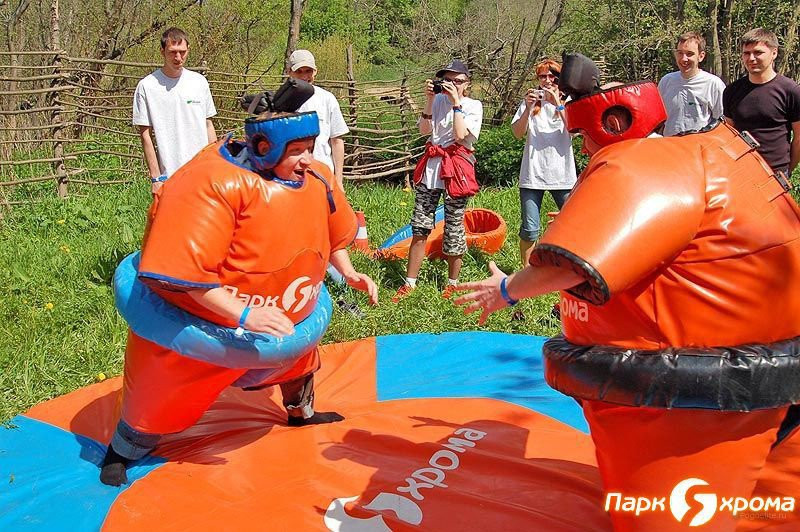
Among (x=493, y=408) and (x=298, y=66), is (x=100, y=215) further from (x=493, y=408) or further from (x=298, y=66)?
(x=493, y=408)

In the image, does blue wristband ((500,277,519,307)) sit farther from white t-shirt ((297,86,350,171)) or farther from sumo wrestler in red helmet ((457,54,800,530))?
white t-shirt ((297,86,350,171))

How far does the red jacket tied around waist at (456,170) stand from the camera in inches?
215

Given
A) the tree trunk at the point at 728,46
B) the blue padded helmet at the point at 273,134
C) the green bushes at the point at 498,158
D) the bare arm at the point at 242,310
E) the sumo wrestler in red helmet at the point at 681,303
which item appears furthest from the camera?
the tree trunk at the point at 728,46

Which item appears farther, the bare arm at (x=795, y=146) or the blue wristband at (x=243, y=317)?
the bare arm at (x=795, y=146)

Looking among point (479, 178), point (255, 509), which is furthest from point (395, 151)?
point (255, 509)

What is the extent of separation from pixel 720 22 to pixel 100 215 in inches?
376

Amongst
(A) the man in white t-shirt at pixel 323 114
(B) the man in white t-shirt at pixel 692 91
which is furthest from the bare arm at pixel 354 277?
(B) the man in white t-shirt at pixel 692 91

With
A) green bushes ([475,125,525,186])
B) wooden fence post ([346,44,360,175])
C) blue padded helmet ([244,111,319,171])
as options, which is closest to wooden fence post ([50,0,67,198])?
wooden fence post ([346,44,360,175])

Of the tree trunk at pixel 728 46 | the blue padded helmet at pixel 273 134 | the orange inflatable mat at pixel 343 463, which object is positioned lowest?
the orange inflatable mat at pixel 343 463

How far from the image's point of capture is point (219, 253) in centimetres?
275

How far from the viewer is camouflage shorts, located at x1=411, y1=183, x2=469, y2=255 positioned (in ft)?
18.1

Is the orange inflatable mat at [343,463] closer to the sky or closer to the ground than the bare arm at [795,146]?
closer to the ground

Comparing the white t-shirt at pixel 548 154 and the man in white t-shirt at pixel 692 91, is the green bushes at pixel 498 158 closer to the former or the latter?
the man in white t-shirt at pixel 692 91

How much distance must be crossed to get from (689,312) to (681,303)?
31 millimetres
